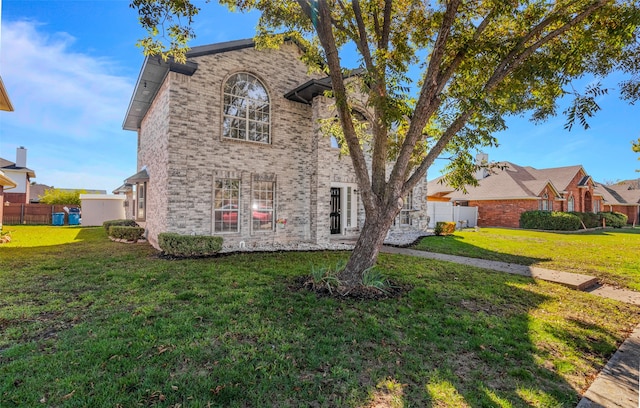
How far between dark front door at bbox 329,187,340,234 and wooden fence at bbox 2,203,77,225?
22.3 m

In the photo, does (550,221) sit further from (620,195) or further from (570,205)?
(620,195)

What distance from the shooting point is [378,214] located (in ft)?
19.2

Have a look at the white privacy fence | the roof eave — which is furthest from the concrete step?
the white privacy fence

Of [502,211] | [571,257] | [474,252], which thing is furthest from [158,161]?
[502,211]

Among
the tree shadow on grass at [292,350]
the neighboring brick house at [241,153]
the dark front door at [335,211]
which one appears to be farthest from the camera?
the dark front door at [335,211]

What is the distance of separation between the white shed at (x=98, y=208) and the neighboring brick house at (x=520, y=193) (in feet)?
84.0

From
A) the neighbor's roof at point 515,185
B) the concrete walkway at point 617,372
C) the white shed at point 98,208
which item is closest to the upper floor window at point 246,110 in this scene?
the concrete walkway at point 617,372

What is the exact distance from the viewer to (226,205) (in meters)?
10.9

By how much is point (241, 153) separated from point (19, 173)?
3163cm

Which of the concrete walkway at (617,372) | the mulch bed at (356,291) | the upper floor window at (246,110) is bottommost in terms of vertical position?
the concrete walkway at (617,372)

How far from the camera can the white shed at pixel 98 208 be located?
21422 mm

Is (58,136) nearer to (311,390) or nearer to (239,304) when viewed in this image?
(239,304)

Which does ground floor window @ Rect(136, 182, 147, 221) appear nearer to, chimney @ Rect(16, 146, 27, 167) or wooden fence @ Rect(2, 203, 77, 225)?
wooden fence @ Rect(2, 203, 77, 225)

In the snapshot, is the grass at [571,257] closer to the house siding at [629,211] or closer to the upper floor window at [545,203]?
the upper floor window at [545,203]
